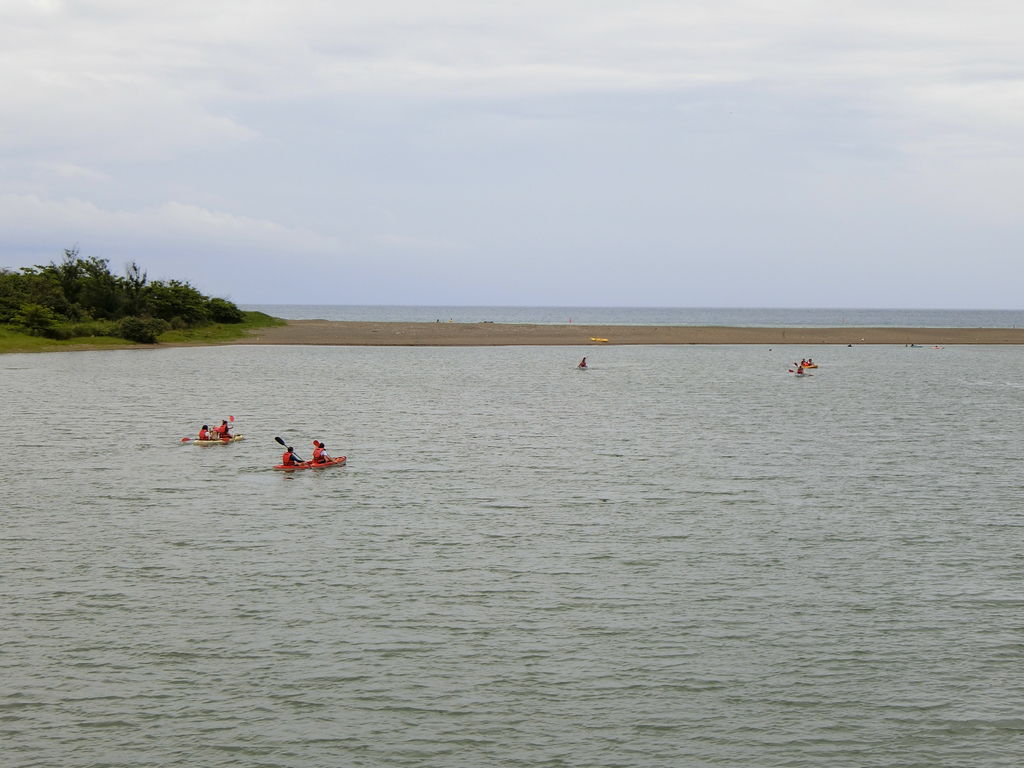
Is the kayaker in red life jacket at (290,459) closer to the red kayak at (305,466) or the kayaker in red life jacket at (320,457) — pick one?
the red kayak at (305,466)

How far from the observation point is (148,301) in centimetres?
13725

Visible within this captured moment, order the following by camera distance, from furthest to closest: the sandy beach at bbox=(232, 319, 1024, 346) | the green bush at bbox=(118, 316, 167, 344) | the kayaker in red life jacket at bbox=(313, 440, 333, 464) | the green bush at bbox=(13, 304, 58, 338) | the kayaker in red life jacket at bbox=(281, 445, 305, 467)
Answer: the sandy beach at bbox=(232, 319, 1024, 346) < the green bush at bbox=(118, 316, 167, 344) < the green bush at bbox=(13, 304, 58, 338) < the kayaker in red life jacket at bbox=(313, 440, 333, 464) < the kayaker in red life jacket at bbox=(281, 445, 305, 467)

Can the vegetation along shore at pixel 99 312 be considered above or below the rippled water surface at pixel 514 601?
above

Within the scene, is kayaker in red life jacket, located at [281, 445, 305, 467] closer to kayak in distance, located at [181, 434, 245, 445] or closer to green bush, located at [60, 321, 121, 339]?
kayak in distance, located at [181, 434, 245, 445]

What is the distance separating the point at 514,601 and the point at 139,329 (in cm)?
11022

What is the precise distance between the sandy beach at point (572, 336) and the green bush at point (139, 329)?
42.4 feet

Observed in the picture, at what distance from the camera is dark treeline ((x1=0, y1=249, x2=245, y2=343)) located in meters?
117

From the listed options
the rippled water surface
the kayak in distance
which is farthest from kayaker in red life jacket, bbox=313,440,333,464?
the kayak in distance

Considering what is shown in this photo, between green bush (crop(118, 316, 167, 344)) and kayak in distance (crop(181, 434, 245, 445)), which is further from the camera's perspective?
green bush (crop(118, 316, 167, 344))

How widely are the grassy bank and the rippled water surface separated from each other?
6532cm

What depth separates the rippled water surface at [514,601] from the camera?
17312 millimetres

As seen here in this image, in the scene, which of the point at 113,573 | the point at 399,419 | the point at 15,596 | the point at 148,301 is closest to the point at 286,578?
the point at 113,573

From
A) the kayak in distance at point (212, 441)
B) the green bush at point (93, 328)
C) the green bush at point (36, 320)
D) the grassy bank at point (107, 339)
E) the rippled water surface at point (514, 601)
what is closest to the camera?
the rippled water surface at point (514, 601)

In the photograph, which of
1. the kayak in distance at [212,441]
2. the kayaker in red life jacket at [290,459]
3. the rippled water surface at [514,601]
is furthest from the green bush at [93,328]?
the kayaker in red life jacket at [290,459]
